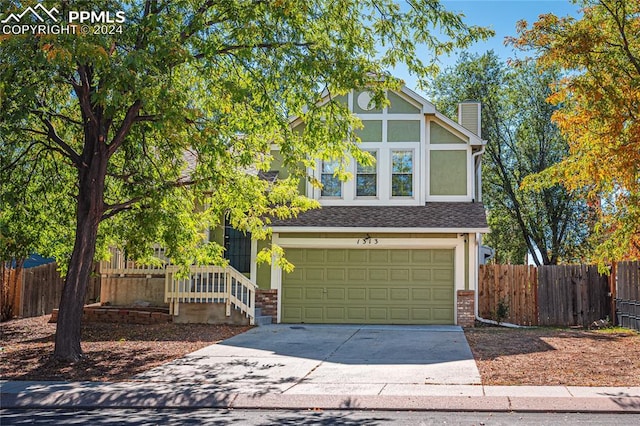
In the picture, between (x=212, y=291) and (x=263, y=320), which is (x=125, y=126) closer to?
(x=212, y=291)

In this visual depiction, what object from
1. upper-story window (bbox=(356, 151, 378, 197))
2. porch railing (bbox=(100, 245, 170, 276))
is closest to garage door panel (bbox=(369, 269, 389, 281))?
upper-story window (bbox=(356, 151, 378, 197))

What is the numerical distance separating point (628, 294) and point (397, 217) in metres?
6.50

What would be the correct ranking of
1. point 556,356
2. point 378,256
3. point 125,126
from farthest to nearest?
point 378,256, point 556,356, point 125,126

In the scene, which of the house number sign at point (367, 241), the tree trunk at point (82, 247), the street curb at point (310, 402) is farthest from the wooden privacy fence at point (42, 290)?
the street curb at point (310, 402)

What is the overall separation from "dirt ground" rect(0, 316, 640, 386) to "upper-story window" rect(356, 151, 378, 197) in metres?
5.00

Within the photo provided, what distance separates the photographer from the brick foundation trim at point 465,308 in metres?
18.0

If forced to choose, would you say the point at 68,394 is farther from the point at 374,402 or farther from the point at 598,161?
the point at 598,161

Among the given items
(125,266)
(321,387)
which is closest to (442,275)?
(125,266)

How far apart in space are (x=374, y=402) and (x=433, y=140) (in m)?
11.8

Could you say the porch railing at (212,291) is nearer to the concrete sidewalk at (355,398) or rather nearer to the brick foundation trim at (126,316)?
the brick foundation trim at (126,316)

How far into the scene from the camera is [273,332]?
53.8 feet

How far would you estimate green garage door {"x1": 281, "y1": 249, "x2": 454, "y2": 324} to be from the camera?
18.4m

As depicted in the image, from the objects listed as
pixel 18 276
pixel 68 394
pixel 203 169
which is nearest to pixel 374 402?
pixel 68 394

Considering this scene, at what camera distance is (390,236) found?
18.3 m
